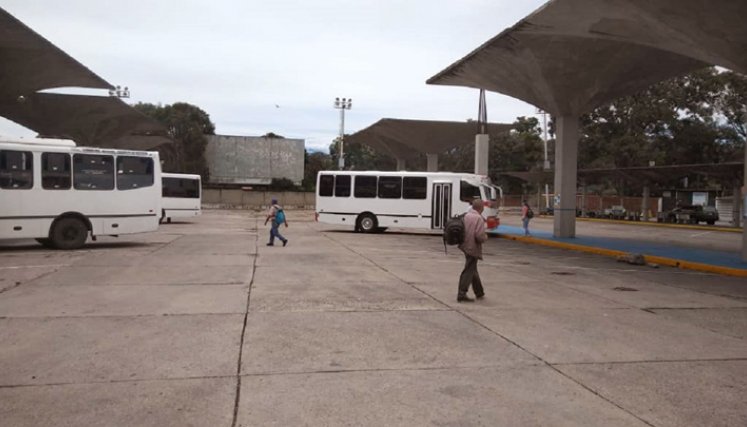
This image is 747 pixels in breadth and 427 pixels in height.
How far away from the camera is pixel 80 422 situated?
166 inches

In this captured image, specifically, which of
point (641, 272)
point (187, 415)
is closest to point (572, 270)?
point (641, 272)

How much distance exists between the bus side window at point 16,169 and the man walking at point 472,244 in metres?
12.5

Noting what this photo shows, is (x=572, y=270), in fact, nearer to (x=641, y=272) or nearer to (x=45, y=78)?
(x=641, y=272)

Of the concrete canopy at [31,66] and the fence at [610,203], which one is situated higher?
the concrete canopy at [31,66]

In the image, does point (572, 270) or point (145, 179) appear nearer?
point (572, 270)

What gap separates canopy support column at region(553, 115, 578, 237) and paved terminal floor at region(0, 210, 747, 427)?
1165 centimetres

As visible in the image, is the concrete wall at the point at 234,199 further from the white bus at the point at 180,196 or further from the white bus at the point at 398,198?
the white bus at the point at 398,198

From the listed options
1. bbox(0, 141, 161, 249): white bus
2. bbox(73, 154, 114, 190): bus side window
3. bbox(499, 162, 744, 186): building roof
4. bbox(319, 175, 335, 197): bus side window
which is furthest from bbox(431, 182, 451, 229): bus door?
bbox(499, 162, 744, 186): building roof

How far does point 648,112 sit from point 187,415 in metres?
50.8

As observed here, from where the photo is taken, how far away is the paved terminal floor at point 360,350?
453cm

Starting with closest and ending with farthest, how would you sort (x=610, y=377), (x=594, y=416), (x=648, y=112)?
(x=594, y=416), (x=610, y=377), (x=648, y=112)

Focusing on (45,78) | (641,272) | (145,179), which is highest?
(45,78)

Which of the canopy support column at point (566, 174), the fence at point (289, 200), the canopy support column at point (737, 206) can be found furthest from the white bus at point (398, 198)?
the fence at point (289, 200)

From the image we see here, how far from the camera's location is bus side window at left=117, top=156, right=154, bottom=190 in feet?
57.7
